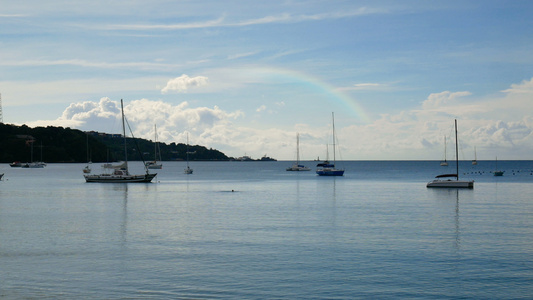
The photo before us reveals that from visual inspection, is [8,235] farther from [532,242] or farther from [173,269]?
[532,242]

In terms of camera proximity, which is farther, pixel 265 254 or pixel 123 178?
pixel 123 178

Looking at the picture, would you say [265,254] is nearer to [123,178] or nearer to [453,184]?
[453,184]

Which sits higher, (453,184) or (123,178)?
(123,178)

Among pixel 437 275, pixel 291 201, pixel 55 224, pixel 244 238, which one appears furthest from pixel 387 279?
pixel 291 201

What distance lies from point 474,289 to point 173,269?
16.9 metres

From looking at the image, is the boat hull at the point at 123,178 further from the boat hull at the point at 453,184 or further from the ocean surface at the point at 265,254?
the boat hull at the point at 453,184

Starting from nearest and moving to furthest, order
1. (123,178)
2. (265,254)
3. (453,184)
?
(265,254), (453,184), (123,178)

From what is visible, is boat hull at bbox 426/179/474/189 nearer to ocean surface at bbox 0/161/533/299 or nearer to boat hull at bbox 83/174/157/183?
ocean surface at bbox 0/161/533/299

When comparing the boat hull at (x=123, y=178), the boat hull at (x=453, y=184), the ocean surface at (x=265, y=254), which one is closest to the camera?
the ocean surface at (x=265, y=254)

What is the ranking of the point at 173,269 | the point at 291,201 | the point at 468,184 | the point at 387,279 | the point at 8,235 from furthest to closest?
1. the point at 468,184
2. the point at 291,201
3. the point at 8,235
4. the point at 173,269
5. the point at 387,279

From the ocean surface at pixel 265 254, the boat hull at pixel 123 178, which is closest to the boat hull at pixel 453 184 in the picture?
the ocean surface at pixel 265 254

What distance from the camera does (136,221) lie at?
56062mm

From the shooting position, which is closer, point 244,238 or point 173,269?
point 173,269

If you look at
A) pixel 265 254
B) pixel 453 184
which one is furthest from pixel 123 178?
pixel 265 254
